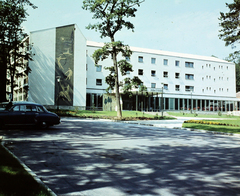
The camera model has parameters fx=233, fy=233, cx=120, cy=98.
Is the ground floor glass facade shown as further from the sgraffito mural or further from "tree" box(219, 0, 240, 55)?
"tree" box(219, 0, 240, 55)

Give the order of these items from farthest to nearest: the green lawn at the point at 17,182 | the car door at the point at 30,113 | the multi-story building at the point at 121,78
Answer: the multi-story building at the point at 121,78 < the car door at the point at 30,113 < the green lawn at the point at 17,182

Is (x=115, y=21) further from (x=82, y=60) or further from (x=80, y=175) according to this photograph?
(x=80, y=175)

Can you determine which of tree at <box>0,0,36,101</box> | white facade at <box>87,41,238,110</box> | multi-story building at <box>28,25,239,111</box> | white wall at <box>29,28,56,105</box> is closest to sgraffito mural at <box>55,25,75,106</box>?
multi-story building at <box>28,25,239,111</box>

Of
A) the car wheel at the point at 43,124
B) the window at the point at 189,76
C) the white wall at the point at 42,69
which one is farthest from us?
the window at the point at 189,76

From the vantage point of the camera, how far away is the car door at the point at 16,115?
12.7 meters

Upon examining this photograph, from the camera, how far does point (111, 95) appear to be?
4772 cm

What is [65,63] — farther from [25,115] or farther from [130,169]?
[130,169]

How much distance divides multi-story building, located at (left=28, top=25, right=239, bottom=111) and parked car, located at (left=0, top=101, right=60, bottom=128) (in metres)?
18.0

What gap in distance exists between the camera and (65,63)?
139 feet

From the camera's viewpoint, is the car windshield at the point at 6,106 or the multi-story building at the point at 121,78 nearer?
the car windshield at the point at 6,106

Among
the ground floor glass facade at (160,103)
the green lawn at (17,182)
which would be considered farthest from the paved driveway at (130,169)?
the ground floor glass facade at (160,103)

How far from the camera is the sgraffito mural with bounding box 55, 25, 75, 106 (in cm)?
4153

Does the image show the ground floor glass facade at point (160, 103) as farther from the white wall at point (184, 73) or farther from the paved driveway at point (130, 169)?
the paved driveway at point (130, 169)

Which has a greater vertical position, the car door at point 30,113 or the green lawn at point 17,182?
the car door at point 30,113
